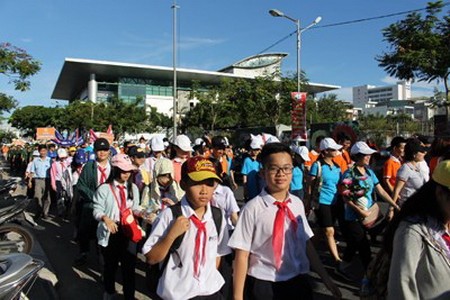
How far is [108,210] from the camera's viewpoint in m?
4.20

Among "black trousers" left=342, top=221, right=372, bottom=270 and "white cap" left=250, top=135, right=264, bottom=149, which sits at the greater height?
"white cap" left=250, top=135, right=264, bottom=149

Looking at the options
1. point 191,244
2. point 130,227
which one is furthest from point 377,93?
point 191,244

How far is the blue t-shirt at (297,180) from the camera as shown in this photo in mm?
6062

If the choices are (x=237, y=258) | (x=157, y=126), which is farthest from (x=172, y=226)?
(x=157, y=126)

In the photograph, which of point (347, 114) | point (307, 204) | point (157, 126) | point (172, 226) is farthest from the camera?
point (347, 114)

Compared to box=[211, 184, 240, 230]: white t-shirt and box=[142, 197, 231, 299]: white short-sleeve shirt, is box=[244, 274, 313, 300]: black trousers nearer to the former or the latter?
box=[142, 197, 231, 299]: white short-sleeve shirt

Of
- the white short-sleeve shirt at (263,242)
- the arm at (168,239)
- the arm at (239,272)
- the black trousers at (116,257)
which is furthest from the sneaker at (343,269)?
the arm at (168,239)

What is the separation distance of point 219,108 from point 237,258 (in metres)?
35.7

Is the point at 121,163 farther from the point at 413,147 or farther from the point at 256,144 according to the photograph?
the point at 413,147

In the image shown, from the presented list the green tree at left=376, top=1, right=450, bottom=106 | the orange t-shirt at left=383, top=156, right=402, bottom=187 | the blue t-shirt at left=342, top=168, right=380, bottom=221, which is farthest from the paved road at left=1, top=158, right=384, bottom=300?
the green tree at left=376, top=1, right=450, bottom=106

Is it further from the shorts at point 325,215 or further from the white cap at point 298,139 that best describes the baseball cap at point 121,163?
the white cap at point 298,139

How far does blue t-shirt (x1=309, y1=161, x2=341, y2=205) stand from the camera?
5.37 metres

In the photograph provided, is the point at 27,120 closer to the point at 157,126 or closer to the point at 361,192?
the point at 157,126

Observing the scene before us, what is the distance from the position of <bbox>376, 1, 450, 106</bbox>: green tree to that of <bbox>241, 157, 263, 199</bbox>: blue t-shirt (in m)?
8.98
